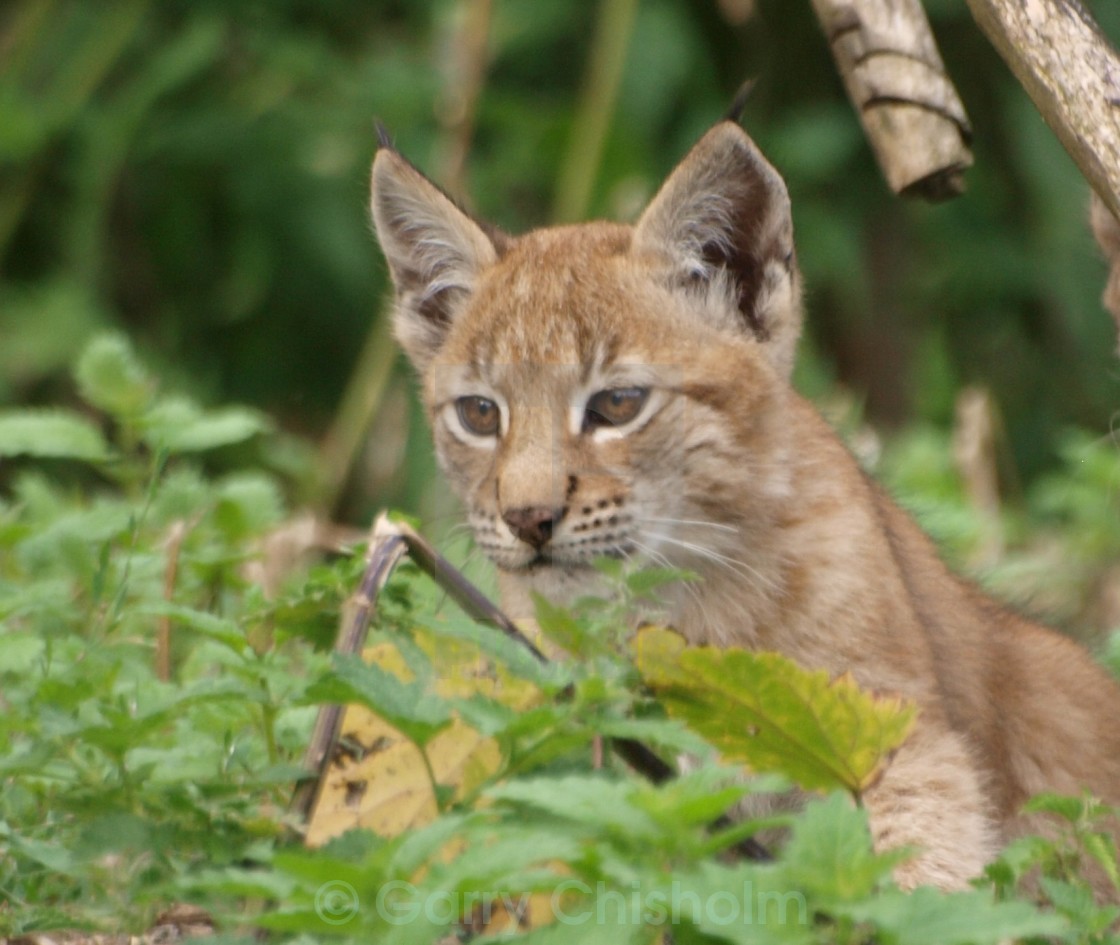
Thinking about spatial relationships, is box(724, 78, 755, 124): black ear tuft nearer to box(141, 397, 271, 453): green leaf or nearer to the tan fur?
the tan fur

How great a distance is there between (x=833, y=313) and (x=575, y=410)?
5519 millimetres

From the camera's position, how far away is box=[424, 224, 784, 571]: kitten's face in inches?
150

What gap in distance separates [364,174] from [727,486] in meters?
4.38

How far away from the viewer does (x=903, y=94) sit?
3.74 m

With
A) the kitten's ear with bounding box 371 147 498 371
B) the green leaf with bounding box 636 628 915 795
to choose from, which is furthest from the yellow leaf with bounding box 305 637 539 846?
the kitten's ear with bounding box 371 147 498 371

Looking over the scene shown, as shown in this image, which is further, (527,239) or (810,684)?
(527,239)

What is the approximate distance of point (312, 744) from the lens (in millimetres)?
2828

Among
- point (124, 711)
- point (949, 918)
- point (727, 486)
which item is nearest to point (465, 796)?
point (124, 711)

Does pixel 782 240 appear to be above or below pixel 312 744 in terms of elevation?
above

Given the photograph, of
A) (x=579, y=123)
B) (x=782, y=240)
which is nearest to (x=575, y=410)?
(x=782, y=240)

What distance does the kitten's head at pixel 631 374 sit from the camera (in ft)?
12.6

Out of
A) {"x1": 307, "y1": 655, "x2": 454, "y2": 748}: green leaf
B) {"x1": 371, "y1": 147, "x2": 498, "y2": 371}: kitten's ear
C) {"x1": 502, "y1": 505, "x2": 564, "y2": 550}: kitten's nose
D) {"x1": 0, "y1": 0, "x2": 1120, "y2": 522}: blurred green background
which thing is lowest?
{"x1": 307, "y1": 655, "x2": 454, "y2": 748}: green leaf

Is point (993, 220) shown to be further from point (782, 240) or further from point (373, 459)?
point (782, 240)

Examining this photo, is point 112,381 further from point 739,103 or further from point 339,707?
point 339,707
